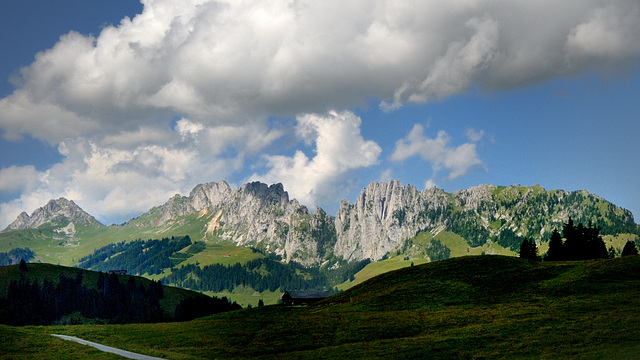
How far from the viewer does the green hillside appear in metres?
51.4

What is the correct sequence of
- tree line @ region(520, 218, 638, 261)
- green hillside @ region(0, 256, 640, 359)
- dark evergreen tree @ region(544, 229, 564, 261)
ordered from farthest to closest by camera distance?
dark evergreen tree @ region(544, 229, 564, 261) → tree line @ region(520, 218, 638, 261) → green hillside @ region(0, 256, 640, 359)

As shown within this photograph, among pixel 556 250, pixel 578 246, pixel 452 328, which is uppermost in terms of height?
pixel 578 246

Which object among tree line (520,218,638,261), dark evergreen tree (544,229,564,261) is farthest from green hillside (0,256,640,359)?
dark evergreen tree (544,229,564,261)

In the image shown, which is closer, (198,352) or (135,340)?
(198,352)

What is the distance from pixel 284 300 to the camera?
176m

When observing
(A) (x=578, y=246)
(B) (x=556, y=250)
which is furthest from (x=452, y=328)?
(B) (x=556, y=250)

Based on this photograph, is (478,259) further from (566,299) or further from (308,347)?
(308,347)

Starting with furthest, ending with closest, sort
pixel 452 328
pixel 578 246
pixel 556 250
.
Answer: pixel 556 250 → pixel 578 246 → pixel 452 328

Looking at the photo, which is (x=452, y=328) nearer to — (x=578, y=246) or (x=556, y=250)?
(x=578, y=246)

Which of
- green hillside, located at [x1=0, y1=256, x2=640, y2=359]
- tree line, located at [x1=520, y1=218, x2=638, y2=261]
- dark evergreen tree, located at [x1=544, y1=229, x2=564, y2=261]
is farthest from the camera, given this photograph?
dark evergreen tree, located at [x1=544, y1=229, x2=564, y2=261]

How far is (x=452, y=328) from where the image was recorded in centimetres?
6512

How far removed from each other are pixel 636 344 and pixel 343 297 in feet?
280

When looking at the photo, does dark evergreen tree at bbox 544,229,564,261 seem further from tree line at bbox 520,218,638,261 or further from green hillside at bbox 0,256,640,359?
green hillside at bbox 0,256,640,359

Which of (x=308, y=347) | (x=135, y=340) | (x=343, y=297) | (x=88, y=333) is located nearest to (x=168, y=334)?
(x=135, y=340)
